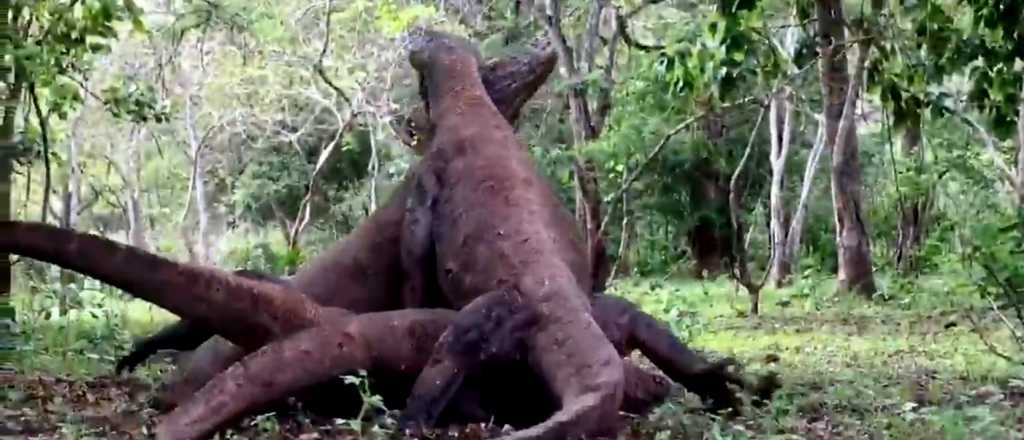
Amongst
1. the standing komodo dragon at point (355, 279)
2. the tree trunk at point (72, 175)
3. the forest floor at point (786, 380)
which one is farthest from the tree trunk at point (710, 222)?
the standing komodo dragon at point (355, 279)

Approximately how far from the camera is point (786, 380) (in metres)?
8.36

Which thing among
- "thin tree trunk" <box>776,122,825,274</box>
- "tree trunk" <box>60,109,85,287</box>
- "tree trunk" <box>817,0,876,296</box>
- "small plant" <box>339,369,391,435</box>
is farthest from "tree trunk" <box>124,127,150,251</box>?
"small plant" <box>339,369,391,435</box>

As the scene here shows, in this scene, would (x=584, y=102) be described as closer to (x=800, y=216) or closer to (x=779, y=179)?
(x=800, y=216)

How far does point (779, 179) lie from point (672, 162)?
358 cm

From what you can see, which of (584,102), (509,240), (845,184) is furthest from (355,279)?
(845,184)

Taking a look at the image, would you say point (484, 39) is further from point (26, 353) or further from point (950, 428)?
point (950, 428)

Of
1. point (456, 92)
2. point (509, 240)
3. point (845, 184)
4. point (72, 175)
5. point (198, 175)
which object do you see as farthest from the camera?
point (198, 175)

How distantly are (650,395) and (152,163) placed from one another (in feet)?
98.7

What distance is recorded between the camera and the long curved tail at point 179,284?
5.98m

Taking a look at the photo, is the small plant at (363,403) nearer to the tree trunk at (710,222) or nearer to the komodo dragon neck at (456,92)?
the komodo dragon neck at (456,92)

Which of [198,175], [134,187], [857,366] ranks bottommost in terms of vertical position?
[857,366]

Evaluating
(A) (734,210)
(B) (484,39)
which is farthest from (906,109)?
(B) (484,39)

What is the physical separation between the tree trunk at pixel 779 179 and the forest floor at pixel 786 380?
5.31 meters

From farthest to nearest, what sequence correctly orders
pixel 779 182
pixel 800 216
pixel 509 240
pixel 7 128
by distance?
pixel 779 182
pixel 800 216
pixel 7 128
pixel 509 240
